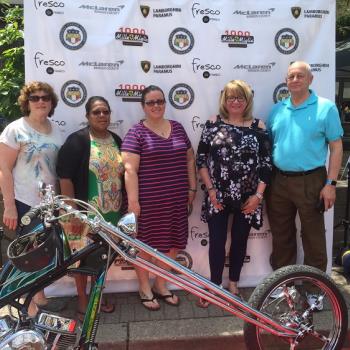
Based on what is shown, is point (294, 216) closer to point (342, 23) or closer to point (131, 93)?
point (131, 93)

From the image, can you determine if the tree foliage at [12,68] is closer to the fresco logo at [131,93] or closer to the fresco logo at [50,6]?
the fresco logo at [50,6]

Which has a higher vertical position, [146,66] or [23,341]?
[146,66]

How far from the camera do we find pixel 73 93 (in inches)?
143

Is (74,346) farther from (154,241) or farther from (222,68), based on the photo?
(222,68)

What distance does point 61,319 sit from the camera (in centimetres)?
221

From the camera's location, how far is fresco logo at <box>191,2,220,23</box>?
12.0 ft

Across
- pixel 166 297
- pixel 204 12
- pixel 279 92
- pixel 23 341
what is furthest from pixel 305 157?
pixel 23 341

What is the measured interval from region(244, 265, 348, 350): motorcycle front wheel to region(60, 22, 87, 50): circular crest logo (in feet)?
7.69

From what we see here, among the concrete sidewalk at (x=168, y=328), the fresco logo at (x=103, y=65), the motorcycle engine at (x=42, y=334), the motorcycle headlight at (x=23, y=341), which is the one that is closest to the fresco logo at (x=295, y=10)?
the fresco logo at (x=103, y=65)

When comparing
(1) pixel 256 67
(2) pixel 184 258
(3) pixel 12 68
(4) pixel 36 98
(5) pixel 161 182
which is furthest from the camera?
(3) pixel 12 68

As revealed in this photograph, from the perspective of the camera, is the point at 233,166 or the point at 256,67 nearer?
the point at 233,166

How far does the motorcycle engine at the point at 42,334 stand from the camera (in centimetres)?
209

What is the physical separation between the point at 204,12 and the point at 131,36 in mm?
642

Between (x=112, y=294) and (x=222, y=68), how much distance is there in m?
2.19
